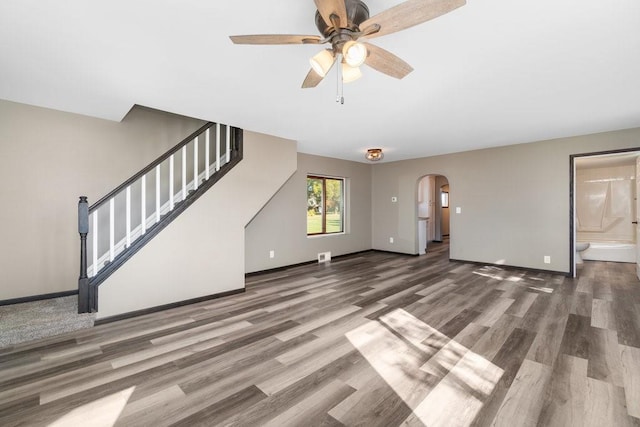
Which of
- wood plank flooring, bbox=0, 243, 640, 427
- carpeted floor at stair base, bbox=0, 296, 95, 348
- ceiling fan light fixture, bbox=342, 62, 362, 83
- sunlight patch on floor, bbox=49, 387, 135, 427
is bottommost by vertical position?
sunlight patch on floor, bbox=49, 387, 135, 427

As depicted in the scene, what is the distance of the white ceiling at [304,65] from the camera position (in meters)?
1.70

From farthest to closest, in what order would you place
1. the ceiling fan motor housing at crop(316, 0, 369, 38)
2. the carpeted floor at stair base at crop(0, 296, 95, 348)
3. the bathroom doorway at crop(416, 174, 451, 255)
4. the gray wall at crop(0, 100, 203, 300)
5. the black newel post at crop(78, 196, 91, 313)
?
the bathroom doorway at crop(416, 174, 451, 255) < the gray wall at crop(0, 100, 203, 300) < the black newel post at crop(78, 196, 91, 313) < the carpeted floor at stair base at crop(0, 296, 95, 348) < the ceiling fan motor housing at crop(316, 0, 369, 38)

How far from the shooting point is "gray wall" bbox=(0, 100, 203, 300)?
308 cm

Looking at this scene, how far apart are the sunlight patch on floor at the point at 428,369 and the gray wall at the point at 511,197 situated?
3.66m

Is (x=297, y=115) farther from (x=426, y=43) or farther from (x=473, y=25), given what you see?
(x=473, y=25)

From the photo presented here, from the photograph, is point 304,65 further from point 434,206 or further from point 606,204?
point 606,204

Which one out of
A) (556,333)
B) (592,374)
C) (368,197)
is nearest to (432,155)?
(368,197)

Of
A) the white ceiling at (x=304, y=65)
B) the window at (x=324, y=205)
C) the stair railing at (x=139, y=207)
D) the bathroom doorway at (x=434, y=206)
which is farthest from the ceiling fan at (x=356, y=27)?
the bathroom doorway at (x=434, y=206)

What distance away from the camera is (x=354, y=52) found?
1581mm

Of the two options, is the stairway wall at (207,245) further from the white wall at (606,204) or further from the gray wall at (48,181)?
the white wall at (606,204)

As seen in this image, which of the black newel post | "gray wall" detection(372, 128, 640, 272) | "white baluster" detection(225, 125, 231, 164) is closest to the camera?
the black newel post

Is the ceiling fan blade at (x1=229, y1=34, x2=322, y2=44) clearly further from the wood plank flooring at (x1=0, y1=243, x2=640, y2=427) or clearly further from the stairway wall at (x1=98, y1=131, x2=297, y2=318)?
the stairway wall at (x1=98, y1=131, x2=297, y2=318)

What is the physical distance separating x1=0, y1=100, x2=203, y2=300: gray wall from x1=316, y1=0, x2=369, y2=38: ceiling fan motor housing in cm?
351

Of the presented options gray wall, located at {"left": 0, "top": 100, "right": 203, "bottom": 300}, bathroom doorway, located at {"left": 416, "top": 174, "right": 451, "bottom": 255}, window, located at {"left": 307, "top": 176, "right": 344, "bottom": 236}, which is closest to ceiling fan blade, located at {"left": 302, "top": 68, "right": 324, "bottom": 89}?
gray wall, located at {"left": 0, "top": 100, "right": 203, "bottom": 300}
